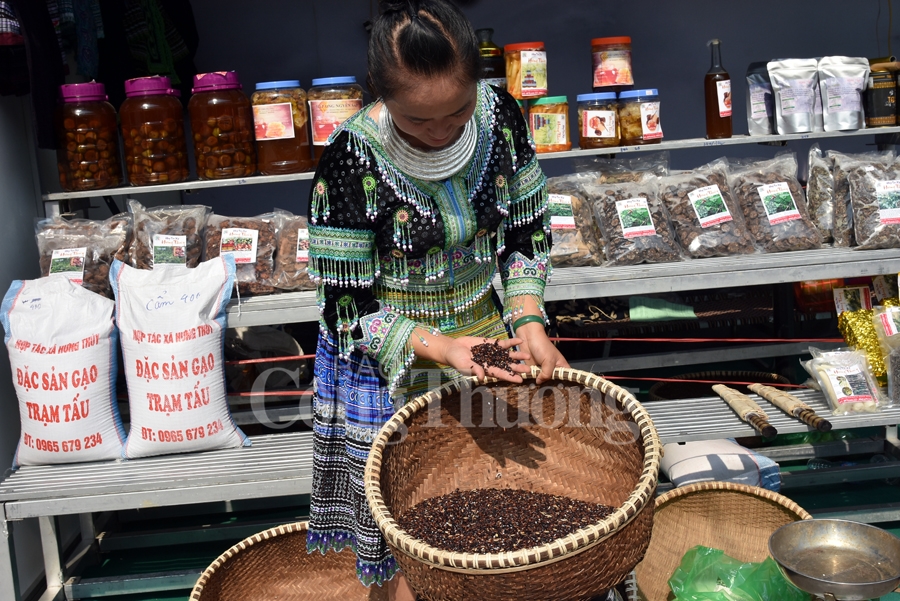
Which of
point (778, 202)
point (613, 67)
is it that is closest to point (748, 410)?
point (778, 202)

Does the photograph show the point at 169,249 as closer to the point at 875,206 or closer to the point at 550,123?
the point at 550,123

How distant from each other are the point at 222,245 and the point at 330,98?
2.03 feet

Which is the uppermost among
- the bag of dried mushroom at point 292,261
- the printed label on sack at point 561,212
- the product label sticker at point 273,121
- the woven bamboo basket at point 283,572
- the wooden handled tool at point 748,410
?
the product label sticker at point 273,121

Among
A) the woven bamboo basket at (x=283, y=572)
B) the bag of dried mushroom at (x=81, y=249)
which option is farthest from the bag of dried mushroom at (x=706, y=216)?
the bag of dried mushroom at (x=81, y=249)

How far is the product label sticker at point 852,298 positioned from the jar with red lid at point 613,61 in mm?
1148

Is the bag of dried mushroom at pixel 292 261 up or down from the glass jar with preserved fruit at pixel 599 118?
down

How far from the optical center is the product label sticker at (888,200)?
9.30 feet

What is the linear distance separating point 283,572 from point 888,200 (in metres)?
2.34

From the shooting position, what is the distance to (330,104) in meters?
2.78

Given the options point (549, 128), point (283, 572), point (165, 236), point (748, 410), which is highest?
point (549, 128)

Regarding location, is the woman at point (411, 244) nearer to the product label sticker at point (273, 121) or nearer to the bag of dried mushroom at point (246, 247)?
the bag of dried mushroom at point (246, 247)

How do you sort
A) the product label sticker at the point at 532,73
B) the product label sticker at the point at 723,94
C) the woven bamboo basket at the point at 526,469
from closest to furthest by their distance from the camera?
the woven bamboo basket at the point at 526,469 < the product label sticker at the point at 532,73 < the product label sticker at the point at 723,94

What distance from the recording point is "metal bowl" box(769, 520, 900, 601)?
176 centimetres

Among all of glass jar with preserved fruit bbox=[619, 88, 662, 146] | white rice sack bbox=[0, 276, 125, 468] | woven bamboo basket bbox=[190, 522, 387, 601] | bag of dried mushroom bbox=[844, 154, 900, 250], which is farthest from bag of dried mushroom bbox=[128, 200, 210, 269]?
bag of dried mushroom bbox=[844, 154, 900, 250]
